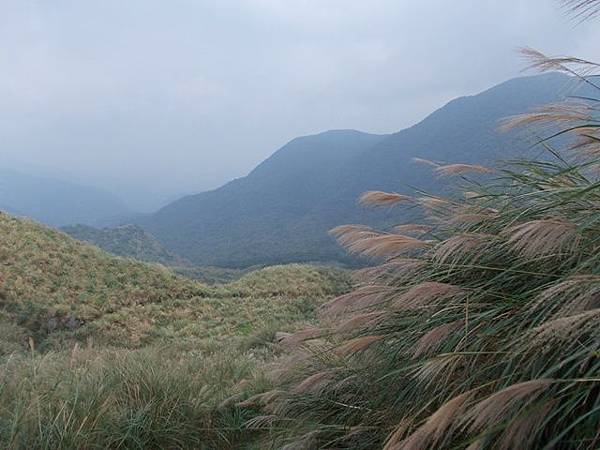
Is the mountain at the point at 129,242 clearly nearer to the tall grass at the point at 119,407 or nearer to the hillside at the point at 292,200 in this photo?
the hillside at the point at 292,200

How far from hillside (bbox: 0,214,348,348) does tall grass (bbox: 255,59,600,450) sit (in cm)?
974

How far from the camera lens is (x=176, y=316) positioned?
16.7 metres

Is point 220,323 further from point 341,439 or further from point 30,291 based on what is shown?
point 341,439

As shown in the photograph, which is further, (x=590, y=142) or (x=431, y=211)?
(x=431, y=211)

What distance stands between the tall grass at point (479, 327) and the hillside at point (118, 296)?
9.74 meters

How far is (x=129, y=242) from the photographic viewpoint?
64.2 metres

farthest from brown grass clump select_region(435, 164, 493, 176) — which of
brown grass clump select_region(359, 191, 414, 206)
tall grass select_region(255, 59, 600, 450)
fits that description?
brown grass clump select_region(359, 191, 414, 206)

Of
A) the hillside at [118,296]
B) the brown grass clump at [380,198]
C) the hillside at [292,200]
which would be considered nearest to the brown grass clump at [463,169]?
the brown grass clump at [380,198]

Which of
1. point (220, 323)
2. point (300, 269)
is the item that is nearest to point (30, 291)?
point (220, 323)

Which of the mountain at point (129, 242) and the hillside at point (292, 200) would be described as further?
the hillside at point (292, 200)

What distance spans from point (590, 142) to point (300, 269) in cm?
2114

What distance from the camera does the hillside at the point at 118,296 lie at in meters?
14.0

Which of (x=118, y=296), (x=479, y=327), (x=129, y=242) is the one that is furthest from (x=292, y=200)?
(x=479, y=327)

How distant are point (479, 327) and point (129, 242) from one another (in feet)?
215
